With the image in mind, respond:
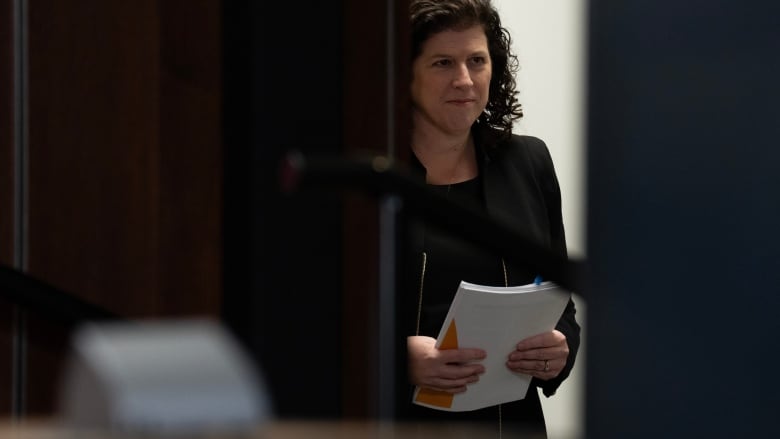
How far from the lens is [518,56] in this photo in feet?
10.0

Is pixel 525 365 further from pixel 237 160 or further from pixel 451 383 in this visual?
pixel 237 160

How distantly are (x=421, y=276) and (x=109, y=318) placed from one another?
2.96 feet

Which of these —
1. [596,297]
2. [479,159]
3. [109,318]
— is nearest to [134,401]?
[596,297]

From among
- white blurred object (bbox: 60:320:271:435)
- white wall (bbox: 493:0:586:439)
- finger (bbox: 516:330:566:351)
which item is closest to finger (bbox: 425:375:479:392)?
finger (bbox: 516:330:566:351)

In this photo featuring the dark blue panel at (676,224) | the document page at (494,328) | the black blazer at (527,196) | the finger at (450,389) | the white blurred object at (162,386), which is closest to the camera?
the white blurred object at (162,386)

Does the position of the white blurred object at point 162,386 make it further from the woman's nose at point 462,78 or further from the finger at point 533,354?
the woman's nose at point 462,78

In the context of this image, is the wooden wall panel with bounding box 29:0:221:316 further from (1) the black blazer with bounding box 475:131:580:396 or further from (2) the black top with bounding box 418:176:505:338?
(1) the black blazer with bounding box 475:131:580:396

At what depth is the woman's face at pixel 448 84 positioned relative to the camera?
2.49 m

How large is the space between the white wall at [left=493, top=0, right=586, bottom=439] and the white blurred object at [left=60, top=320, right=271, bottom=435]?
7.59 ft

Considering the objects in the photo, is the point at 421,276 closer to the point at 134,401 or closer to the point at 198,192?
the point at 198,192

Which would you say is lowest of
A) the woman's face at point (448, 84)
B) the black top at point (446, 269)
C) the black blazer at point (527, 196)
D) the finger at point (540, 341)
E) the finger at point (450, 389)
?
the finger at point (450, 389)

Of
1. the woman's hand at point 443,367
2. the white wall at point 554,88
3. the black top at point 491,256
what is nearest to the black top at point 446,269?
the black top at point 491,256

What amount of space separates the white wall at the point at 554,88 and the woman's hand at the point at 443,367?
0.70 m

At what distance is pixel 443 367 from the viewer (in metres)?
2.27
